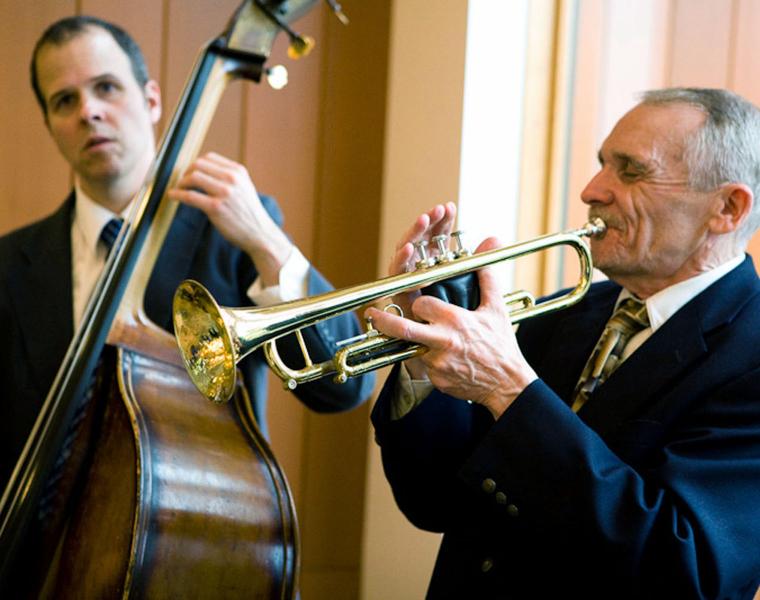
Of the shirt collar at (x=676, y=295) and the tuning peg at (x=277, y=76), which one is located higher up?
the tuning peg at (x=277, y=76)

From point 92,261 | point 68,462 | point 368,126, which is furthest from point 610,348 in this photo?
point 368,126

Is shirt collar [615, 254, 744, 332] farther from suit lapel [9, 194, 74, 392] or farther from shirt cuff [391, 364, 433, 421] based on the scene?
suit lapel [9, 194, 74, 392]

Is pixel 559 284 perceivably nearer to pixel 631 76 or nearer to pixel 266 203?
pixel 631 76

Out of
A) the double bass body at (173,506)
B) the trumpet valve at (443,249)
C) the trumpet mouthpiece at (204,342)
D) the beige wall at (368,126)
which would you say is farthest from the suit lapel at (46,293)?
the trumpet valve at (443,249)

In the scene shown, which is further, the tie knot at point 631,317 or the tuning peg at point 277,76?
the tuning peg at point 277,76

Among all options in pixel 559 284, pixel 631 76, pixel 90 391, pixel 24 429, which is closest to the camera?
pixel 90 391

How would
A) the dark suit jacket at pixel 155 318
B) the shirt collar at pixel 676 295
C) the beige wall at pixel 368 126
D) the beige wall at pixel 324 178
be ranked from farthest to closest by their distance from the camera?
1. the beige wall at pixel 324 178
2. the beige wall at pixel 368 126
3. the dark suit jacket at pixel 155 318
4. the shirt collar at pixel 676 295

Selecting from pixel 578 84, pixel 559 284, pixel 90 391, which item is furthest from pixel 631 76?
pixel 90 391

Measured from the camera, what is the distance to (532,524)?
145cm

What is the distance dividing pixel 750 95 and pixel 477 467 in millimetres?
1006

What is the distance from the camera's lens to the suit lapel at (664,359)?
1.58 m

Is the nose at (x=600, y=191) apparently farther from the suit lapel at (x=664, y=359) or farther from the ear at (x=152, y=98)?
the ear at (x=152, y=98)

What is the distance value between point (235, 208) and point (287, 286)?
16 centimetres

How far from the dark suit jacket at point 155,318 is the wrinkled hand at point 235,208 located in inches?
3.7
